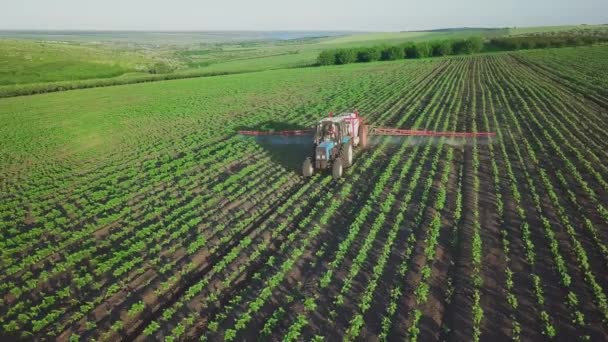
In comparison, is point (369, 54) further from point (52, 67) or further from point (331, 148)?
point (331, 148)

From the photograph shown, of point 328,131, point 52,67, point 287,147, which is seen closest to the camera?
point 328,131

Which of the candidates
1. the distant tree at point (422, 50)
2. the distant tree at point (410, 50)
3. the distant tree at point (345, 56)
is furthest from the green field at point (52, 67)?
the distant tree at point (422, 50)

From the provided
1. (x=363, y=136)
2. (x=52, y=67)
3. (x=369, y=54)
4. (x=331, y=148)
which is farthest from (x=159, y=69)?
(x=331, y=148)

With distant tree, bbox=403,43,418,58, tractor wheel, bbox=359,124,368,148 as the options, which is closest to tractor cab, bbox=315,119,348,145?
tractor wheel, bbox=359,124,368,148

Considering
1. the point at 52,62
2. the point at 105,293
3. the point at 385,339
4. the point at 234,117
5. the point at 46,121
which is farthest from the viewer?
the point at 52,62

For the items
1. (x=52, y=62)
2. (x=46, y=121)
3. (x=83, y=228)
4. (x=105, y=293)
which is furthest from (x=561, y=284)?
(x=52, y=62)

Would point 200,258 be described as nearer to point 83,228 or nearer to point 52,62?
point 83,228

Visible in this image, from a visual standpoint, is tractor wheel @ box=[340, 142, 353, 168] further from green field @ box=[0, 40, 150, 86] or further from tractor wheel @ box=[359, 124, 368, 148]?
green field @ box=[0, 40, 150, 86]
